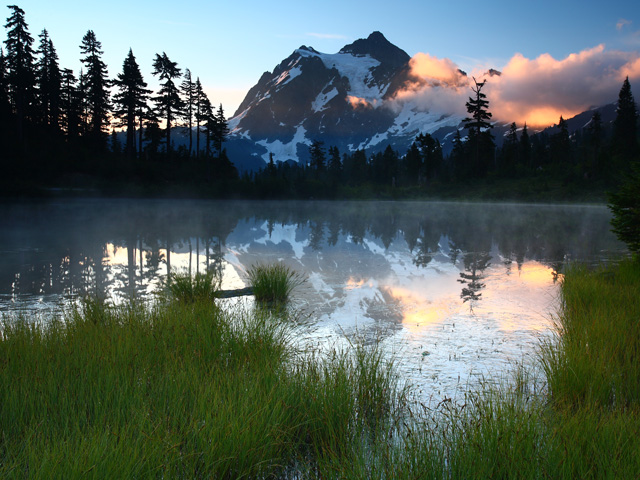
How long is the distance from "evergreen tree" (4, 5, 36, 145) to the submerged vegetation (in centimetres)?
4980

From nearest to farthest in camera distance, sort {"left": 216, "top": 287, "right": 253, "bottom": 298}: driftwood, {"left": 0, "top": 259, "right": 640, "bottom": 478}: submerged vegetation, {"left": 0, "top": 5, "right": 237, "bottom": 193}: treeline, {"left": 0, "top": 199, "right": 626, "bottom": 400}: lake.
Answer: {"left": 0, "top": 259, "right": 640, "bottom": 478}: submerged vegetation, {"left": 0, "top": 199, "right": 626, "bottom": 400}: lake, {"left": 216, "top": 287, "right": 253, "bottom": 298}: driftwood, {"left": 0, "top": 5, "right": 237, "bottom": 193}: treeline

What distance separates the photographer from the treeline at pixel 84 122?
Result: 43.4m

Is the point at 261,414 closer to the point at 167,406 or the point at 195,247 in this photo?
the point at 167,406

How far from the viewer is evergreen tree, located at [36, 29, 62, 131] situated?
53125 millimetres

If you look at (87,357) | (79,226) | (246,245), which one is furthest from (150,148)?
(87,357)

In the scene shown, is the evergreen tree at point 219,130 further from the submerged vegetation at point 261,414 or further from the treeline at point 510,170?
the submerged vegetation at point 261,414

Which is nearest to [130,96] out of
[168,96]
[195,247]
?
[168,96]

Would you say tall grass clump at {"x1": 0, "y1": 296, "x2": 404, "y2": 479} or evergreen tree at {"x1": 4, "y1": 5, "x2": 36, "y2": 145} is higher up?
evergreen tree at {"x1": 4, "y1": 5, "x2": 36, "y2": 145}

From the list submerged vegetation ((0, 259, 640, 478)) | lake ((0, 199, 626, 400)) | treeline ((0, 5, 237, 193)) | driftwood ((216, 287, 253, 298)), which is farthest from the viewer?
treeline ((0, 5, 237, 193))

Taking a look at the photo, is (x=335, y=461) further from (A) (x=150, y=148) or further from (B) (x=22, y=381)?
(A) (x=150, y=148)

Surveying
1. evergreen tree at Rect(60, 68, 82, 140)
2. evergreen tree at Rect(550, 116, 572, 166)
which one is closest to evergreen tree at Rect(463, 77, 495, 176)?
evergreen tree at Rect(550, 116, 572, 166)

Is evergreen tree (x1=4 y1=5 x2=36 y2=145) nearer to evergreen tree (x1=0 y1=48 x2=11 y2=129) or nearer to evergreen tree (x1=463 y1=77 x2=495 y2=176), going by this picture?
evergreen tree (x1=0 y1=48 x2=11 y2=129)

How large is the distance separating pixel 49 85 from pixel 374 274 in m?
57.0

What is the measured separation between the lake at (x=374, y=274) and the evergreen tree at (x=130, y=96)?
3418 centimetres
